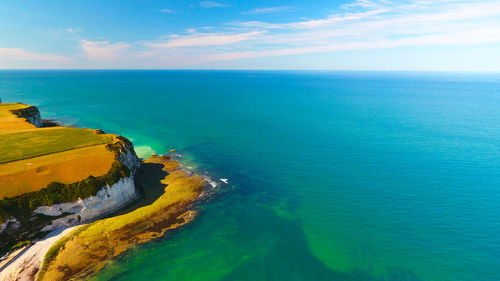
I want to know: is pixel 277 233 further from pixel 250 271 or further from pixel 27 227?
pixel 27 227

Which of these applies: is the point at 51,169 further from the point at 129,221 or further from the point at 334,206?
the point at 334,206

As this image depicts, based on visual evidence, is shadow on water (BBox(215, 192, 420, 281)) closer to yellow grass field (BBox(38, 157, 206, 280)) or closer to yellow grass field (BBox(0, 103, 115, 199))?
yellow grass field (BBox(38, 157, 206, 280))

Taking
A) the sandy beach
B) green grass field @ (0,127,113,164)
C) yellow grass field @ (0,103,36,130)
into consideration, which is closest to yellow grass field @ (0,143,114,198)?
green grass field @ (0,127,113,164)

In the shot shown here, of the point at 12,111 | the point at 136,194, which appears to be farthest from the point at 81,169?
the point at 12,111

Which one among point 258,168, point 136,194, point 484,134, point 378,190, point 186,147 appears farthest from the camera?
point 484,134

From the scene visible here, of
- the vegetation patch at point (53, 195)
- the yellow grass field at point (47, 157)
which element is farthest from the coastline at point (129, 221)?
the yellow grass field at point (47, 157)

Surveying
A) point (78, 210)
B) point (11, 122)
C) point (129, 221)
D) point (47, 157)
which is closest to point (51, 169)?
point (47, 157)

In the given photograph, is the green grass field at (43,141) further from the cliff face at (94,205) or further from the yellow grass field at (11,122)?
the cliff face at (94,205)
